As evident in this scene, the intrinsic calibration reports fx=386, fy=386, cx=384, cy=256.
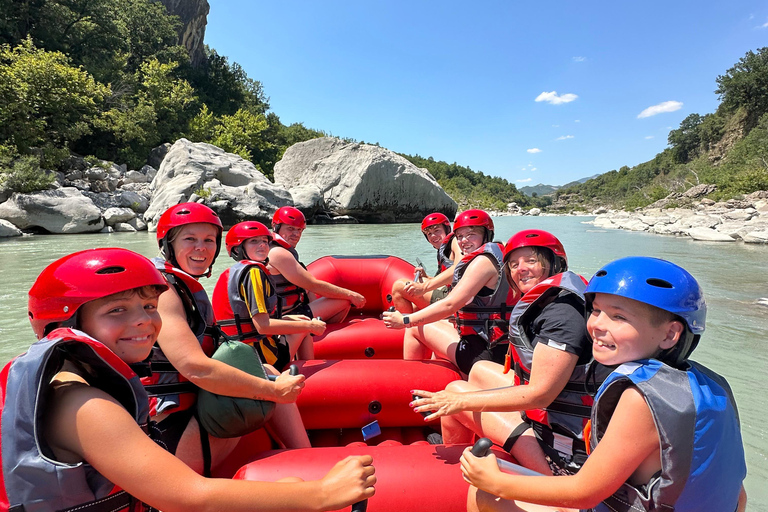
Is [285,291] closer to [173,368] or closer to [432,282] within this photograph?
[432,282]

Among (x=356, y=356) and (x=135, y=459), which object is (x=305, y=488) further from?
(x=356, y=356)

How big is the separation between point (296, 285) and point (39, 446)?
2.50 metres

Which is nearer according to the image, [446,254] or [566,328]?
[566,328]

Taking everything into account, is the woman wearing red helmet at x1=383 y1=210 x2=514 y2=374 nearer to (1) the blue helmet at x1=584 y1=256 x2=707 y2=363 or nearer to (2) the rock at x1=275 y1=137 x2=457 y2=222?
(1) the blue helmet at x1=584 y1=256 x2=707 y2=363

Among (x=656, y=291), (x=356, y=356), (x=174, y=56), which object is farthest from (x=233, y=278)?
(x=174, y=56)

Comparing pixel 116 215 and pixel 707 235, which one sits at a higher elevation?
pixel 116 215

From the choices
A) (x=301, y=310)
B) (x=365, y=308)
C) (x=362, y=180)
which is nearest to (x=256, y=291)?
(x=301, y=310)

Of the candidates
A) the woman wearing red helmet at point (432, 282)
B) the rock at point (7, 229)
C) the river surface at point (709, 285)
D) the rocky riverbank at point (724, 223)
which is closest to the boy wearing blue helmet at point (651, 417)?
the river surface at point (709, 285)

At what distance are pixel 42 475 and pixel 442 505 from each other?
130cm

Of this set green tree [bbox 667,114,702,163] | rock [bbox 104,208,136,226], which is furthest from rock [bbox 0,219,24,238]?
green tree [bbox 667,114,702,163]

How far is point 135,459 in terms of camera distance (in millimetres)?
866

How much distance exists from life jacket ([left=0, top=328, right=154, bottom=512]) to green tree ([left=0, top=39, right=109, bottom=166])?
64.2 ft

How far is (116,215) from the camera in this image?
15.3m

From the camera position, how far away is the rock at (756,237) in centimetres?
1393
